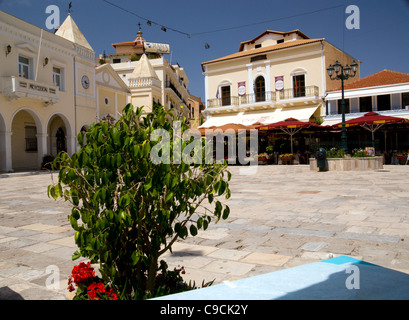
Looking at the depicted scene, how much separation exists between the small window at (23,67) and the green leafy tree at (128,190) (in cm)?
1969

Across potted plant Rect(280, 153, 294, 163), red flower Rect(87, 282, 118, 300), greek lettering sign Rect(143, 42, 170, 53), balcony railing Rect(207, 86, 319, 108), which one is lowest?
red flower Rect(87, 282, 118, 300)

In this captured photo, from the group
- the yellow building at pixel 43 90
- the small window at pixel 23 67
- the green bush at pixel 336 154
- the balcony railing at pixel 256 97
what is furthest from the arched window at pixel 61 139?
the green bush at pixel 336 154

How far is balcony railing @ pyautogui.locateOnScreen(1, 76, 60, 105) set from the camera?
685 inches

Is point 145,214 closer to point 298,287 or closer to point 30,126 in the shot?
point 298,287

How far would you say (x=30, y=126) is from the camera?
→ 21719 millimetres

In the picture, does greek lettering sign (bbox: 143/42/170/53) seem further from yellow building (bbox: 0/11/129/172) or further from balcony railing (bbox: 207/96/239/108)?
yellow building (bbox: 0/11/129/172)

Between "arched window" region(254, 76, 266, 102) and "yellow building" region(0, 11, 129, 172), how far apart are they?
38.6ft

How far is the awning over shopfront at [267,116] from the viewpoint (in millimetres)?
25783

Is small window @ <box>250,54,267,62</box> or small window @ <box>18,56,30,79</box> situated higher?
small window @ <box>250,54,267,62</box>

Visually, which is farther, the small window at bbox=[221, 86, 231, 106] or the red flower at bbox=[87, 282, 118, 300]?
the small window at bbox=[221, 86, 231, 106]

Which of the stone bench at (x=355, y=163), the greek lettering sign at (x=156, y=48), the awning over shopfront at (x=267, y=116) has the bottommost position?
the stone bench at (x=355, y=163)

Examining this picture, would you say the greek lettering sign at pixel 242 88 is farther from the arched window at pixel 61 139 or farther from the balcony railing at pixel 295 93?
the arched window at pixel 61 139

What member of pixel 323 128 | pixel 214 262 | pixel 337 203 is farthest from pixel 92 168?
pixel 323 128

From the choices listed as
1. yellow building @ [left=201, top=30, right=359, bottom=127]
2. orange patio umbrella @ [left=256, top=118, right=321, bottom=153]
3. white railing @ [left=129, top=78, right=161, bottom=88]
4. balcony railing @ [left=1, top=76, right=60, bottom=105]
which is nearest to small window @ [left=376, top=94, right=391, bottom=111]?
yellow building @ [left=201, top=30, right=359, bottom=127]
